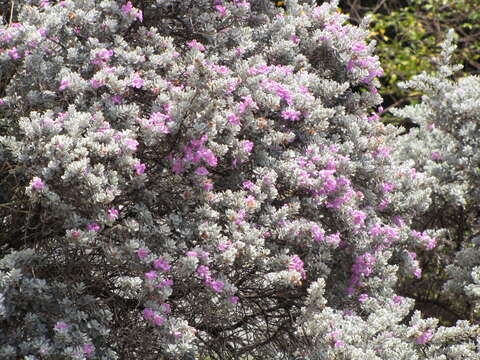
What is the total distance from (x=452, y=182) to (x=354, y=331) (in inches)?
89.2

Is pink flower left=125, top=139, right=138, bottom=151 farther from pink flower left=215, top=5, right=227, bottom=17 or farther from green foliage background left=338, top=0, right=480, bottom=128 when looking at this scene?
green foliage background left=338, top=0, right=480, bottom=128

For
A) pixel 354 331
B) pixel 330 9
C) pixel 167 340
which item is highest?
pixel 330 9

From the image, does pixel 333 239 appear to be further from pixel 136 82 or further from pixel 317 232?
pixel 136 82

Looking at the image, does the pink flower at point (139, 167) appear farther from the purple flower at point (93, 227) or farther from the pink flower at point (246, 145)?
the pink flower at point (246, 145)

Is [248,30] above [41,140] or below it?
above

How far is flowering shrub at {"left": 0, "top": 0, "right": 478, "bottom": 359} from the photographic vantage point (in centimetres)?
347

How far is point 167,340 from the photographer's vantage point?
352 cm

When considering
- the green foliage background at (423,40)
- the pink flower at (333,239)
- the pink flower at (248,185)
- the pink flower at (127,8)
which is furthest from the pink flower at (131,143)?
the green foliage background at (423,40)

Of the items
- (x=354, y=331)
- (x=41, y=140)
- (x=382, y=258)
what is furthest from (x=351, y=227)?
(x=41, y=140)

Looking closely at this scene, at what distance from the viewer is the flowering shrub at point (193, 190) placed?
3473 millimetres

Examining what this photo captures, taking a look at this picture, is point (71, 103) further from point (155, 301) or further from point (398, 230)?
point (398, 230)

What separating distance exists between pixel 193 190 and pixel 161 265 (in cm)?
49

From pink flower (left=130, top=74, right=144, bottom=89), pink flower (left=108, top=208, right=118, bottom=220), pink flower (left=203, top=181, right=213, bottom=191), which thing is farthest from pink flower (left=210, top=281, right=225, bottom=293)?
pink flower (left=130, top=74, right=144, bottom=89)

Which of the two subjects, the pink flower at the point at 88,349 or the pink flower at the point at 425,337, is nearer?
the pink flower at the point at 88,349
